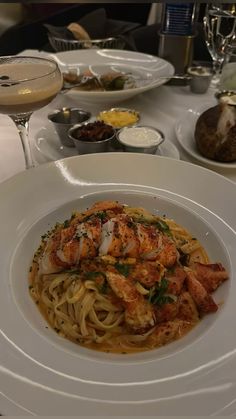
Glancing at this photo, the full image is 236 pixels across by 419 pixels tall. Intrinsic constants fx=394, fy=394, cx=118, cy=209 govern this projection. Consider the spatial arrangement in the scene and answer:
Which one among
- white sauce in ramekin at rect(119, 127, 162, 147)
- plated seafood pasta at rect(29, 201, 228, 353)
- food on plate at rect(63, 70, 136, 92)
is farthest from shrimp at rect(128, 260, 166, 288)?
food on plate at rect(63, 70, 136, 92)

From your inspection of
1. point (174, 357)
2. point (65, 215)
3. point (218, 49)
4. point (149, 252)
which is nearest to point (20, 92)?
→ point (65, 215)

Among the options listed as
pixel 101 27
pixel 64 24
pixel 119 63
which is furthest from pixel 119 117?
pixel 64 24

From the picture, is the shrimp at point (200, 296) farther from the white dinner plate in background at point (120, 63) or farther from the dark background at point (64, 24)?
the dark background at point (64, 24)

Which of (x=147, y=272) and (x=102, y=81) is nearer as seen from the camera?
(x=147, y=272)

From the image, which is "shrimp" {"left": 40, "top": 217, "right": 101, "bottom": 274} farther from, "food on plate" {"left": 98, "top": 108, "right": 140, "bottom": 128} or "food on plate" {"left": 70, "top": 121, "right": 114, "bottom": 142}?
"food on plate" {"left": 98, "top": 108, "right": 140, "bottom": 128}

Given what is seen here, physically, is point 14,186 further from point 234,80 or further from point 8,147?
point 234,80

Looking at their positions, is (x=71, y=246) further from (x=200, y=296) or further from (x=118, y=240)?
(x=200, y=296)
